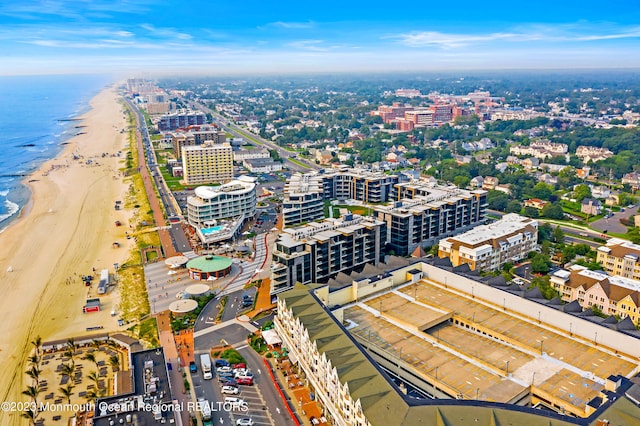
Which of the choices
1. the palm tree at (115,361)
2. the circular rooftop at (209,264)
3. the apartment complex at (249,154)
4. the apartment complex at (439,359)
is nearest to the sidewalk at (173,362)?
the palm tree at (115,361)

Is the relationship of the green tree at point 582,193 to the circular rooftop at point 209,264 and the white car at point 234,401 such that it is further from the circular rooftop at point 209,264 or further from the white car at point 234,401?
the white car at point 234,401

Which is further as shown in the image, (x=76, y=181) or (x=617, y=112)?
(x=617, y=112)

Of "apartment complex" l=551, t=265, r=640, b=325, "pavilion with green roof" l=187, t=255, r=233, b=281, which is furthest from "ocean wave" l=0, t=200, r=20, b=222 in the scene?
"apartment complex" l=551, t=265, r=640, b=325

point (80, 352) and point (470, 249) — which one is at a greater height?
point (470, 249)

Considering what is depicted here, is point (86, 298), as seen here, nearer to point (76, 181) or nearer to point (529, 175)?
point (76, 181)

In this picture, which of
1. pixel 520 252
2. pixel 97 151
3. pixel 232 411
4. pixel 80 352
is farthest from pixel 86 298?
pixel 97 151

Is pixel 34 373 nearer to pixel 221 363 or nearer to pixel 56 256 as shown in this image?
pixel 221 363

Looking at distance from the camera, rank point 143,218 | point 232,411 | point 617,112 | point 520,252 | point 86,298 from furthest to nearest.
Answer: point 617,112, point 143,218, point 520,252, point 86,298, point 232,411

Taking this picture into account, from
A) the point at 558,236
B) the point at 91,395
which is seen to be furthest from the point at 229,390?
the point at 558,236
